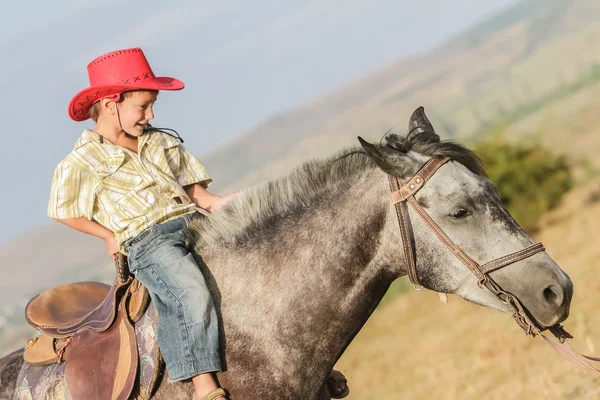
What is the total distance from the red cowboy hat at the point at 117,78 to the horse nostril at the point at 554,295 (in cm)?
244

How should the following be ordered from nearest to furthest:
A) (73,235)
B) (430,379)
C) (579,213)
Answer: (430,379), (579,213), (73,235)

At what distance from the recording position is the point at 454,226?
3.92m

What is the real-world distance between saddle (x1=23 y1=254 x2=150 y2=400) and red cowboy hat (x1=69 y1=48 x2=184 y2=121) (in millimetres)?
981

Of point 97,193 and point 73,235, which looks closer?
point 97,193

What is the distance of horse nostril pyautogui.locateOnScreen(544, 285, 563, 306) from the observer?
12.4ft

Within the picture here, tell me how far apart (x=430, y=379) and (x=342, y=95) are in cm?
18205

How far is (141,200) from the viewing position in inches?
175

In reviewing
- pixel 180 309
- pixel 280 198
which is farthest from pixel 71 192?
pixel 280 198

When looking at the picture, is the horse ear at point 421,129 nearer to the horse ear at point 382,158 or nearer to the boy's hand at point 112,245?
the horse ear at point 382,158

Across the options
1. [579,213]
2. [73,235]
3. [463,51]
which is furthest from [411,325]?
[463,51]

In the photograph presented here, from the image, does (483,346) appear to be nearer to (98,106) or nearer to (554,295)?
(554,295)

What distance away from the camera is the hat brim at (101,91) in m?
4.55

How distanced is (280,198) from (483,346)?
753cm

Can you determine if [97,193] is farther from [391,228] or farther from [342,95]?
[342,95]
